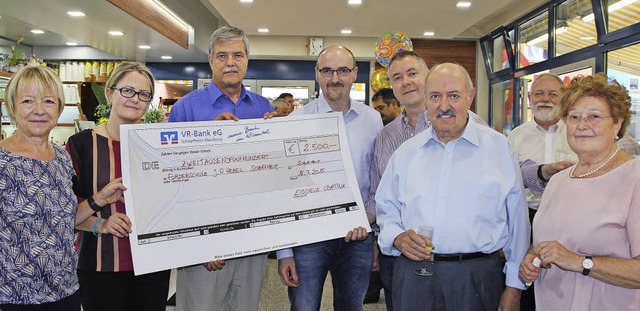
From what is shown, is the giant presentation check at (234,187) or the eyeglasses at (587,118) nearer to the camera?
the eyeglasses at (587,118)

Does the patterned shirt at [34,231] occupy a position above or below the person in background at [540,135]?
below

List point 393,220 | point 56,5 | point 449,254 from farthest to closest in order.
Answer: point 56,5 < point 393,220 < point 449,254

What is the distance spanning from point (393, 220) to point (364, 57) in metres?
8.54

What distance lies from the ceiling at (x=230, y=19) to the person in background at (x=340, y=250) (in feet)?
12.1

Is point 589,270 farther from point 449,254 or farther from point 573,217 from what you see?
point 449,254

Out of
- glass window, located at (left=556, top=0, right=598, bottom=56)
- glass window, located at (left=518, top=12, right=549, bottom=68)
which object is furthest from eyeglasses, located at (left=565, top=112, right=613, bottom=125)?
glass window, located at (left=518, top=12, right=549, bottom=68)

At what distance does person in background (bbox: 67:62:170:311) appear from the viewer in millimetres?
1849

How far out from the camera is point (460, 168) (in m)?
1.82

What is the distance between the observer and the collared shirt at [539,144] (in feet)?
9.49

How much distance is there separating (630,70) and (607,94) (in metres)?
4.38

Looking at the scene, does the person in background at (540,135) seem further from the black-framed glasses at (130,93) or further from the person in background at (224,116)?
the black-framed glasses at (130,93)

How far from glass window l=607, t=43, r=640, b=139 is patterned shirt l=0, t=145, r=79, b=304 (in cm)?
501

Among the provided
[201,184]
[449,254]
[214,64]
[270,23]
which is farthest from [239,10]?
[449,254]

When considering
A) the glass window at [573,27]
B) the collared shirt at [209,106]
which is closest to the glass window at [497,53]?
the glass window at [573,27]
